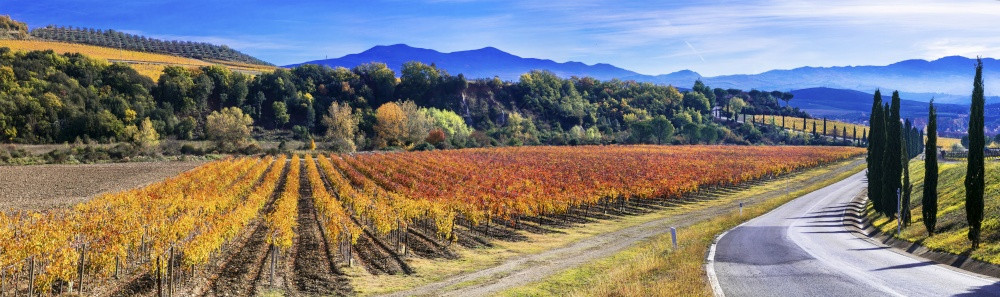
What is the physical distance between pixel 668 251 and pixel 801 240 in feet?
19.1

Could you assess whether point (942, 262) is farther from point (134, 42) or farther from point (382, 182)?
point (134, 42)

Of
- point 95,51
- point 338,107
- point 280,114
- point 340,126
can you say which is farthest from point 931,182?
point 95,51

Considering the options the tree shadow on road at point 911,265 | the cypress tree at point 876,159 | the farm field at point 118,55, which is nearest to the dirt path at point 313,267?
the tree shadow on road at point 911,265

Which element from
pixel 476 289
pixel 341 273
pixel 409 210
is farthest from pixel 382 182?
pixel 476 289

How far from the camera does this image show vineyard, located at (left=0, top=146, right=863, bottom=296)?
20.4 m

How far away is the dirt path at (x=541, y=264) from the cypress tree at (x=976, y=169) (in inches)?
509

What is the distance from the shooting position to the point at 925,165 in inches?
1070

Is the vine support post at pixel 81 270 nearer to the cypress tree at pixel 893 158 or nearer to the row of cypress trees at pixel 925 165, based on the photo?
the row of cypress trees at pixel 925 165

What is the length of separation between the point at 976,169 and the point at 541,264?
15746 mm

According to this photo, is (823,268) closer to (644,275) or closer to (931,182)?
(644,275)

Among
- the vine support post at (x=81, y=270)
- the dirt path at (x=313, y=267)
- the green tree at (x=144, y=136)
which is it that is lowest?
the dirt path at (x=313, y=267)

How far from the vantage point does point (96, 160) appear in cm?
8419

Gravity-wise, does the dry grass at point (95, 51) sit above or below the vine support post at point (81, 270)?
above

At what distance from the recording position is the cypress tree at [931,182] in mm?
25562
